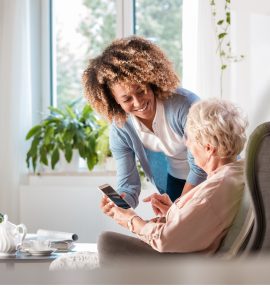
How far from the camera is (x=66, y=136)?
273 cm

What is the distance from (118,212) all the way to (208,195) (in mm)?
223

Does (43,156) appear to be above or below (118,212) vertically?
below

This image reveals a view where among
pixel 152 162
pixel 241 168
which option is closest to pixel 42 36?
pixel 152 162

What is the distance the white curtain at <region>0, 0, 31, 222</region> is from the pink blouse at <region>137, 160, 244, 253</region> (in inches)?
76.6

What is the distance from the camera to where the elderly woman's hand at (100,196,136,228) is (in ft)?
3.30

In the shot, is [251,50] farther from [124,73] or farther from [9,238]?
[9,238]

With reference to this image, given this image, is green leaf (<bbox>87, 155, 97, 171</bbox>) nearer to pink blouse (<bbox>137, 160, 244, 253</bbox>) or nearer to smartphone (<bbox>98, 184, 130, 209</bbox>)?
smartphone (<bbox>98, 184, 130, 209</bbox>)

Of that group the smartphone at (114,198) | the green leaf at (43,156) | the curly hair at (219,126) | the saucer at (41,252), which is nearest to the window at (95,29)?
the green leaf at (43,156)

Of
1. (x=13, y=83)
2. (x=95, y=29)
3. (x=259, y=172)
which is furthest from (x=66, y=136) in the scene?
(x=259, y=172)

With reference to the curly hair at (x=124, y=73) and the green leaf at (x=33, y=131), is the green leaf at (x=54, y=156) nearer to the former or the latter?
the green leaf at (x=33, y=131)

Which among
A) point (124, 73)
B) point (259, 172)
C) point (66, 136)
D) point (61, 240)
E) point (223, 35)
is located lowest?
point (61, 240)

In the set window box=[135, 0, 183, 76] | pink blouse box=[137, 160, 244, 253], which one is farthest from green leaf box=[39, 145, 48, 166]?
pink blouse box=[137, 160, 244, 253]

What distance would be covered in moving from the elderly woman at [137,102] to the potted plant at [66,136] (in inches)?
44.8

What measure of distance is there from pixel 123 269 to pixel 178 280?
0.08ft
